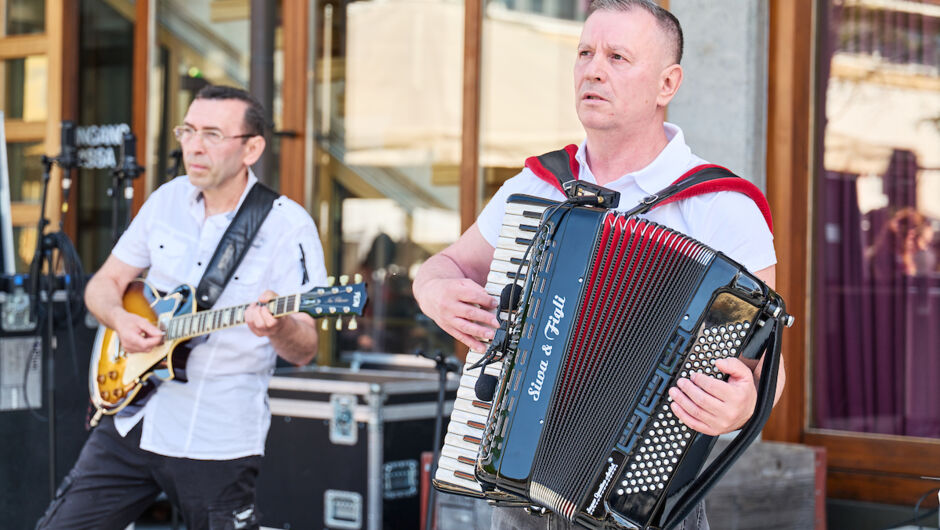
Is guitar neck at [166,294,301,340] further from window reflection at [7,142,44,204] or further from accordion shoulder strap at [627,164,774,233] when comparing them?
window reflection at [7,142,44,204]

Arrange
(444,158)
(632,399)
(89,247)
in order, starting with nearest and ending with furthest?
(632,399) → (444,158) → (89,247)

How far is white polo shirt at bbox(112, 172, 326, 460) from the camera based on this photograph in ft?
10.5

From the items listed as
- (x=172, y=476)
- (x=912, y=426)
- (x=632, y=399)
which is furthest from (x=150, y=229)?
(x=912, y=426)

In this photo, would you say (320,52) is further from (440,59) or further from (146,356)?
(146,356)

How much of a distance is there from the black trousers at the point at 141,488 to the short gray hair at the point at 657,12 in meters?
1.81

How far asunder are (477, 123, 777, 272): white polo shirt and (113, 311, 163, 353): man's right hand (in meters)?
1.57

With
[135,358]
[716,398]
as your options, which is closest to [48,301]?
[135,358]

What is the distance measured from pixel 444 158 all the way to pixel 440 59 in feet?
1.96

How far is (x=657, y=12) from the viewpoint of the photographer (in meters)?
2.17

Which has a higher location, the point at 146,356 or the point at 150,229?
the point at 150,229

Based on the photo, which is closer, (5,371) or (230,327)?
(230,327)

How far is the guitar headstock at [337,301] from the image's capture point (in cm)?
310

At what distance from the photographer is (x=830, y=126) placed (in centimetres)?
447

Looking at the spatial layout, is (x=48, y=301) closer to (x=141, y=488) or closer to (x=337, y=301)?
(x=141, y=488)
